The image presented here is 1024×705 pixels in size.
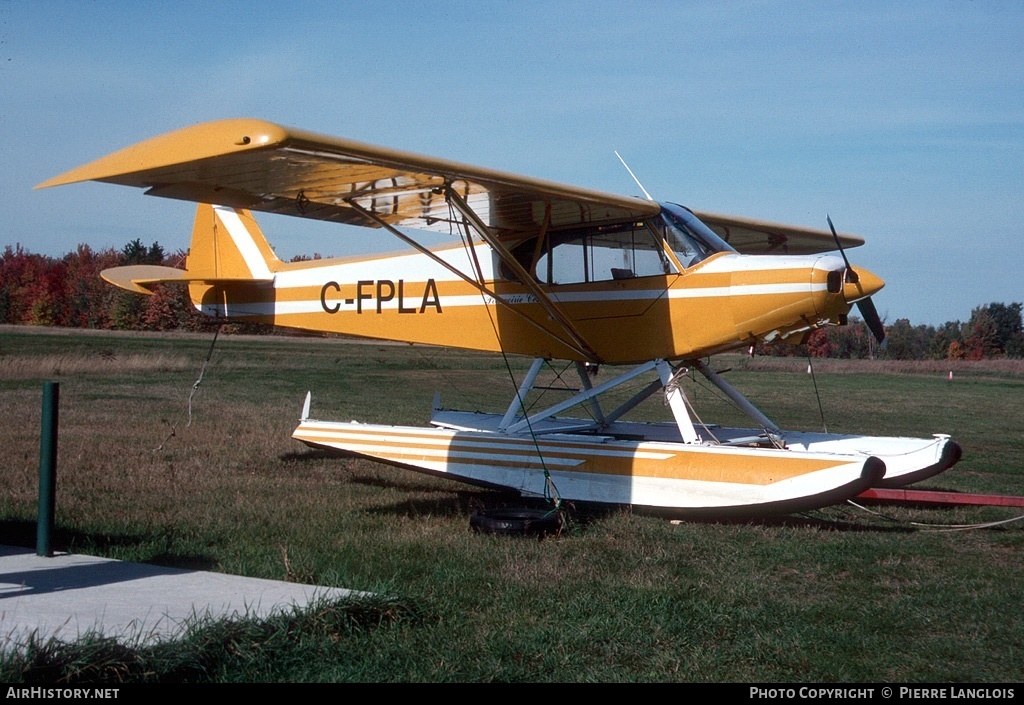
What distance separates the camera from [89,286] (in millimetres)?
77812

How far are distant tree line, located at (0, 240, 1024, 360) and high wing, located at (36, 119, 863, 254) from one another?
5913 centimetres

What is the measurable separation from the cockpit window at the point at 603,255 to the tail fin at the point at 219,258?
4088 millimetres

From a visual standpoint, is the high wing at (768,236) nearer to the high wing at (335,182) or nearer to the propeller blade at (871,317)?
the high wing at (335,182)

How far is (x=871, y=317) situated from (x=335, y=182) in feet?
17.3

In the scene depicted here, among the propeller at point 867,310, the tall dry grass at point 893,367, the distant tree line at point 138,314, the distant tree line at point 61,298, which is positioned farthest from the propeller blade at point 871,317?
the distant tree line at point 61,298

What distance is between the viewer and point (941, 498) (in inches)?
351

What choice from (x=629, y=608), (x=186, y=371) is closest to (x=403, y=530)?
(x=629, y=608)

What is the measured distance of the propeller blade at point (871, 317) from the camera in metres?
8.78

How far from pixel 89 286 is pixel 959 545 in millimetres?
81011

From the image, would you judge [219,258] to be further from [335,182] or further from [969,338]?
[969,338]

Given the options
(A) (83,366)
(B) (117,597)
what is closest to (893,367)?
(A) (83,366)

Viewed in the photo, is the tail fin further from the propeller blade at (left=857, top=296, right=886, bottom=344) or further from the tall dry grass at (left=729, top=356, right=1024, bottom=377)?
the tall dry grass at (left=729, top=356, right=1024, bottom=377)

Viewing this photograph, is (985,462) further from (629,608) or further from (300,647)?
(300,647)

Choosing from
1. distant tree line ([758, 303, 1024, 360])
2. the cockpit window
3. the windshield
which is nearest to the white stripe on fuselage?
the cockpit window
